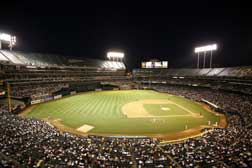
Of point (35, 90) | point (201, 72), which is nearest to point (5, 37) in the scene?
point (35, 90)

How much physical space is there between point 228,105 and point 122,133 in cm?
2570

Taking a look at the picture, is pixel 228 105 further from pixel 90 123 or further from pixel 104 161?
pixel 104 161

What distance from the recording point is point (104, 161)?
10945 mm

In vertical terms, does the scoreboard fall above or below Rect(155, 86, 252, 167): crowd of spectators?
above

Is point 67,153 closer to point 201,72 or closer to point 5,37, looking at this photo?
point 5,37

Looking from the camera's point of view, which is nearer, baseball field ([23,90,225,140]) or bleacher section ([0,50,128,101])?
baseball field ([23,90,225,140])

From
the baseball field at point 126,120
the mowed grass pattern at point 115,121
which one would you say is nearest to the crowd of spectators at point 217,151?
the baseball field at point 126,120

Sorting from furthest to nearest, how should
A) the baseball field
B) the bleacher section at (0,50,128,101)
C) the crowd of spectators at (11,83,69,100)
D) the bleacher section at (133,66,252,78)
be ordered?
the bleacher section at (133,66,252,78) < the bleacher section at (0,50,128,101) < the crowd of spectators at (11,83,69,100) < the baseball field

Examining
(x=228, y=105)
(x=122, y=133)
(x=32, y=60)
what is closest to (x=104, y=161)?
(x=122, y=133)

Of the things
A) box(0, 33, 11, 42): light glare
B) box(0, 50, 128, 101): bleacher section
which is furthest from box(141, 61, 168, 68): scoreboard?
box(0, 33, 11, 42): light glare

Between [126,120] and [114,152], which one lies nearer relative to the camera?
[114,152]

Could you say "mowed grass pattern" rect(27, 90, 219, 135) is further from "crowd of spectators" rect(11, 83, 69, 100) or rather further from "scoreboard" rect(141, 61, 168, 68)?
"scoreboard" rect(141, 61, 168, 68)

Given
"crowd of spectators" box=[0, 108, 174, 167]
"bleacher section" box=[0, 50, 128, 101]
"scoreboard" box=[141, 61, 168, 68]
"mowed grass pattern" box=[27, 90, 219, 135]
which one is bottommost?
"mowed grass pattern" box=[27, 90, 219, 135]

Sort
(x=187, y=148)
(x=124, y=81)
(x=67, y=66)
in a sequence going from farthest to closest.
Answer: (x=124, y=81)
(x=67, y=66)
(x=187, y=148)
